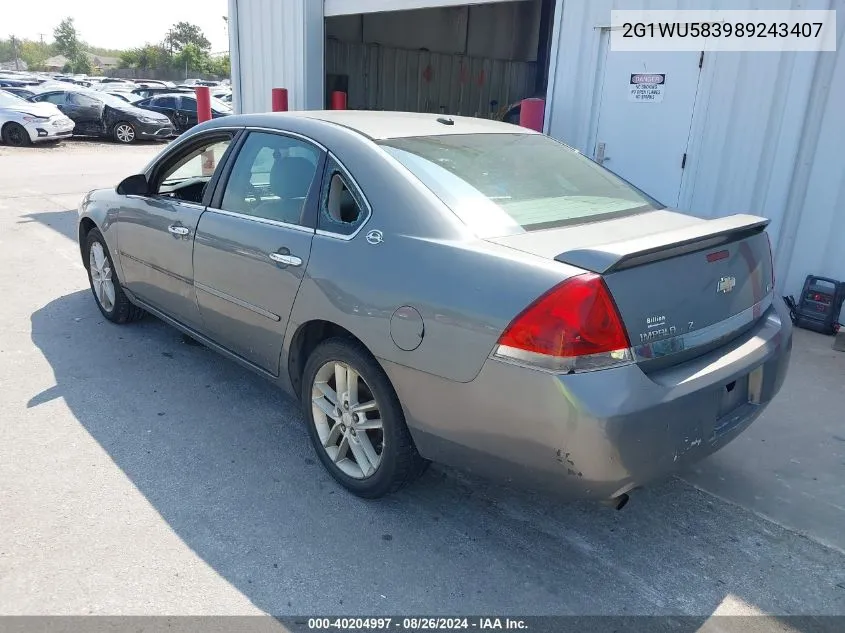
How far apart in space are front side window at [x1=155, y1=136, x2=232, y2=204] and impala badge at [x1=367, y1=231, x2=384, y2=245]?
1605mm

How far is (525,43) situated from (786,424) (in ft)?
43.4

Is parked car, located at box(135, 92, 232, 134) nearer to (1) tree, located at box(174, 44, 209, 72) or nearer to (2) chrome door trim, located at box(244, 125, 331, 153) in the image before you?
(2) chrome door trim, located at box(244, 125, 331, 153)

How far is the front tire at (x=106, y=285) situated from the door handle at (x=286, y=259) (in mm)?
2238

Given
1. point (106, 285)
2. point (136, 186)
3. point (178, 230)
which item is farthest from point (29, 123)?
point (178, 230)

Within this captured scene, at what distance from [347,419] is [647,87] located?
464cm

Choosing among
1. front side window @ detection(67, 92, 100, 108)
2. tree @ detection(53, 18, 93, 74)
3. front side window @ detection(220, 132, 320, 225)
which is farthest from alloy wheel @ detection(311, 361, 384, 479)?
tree @ detection(53, 18, 93, 74)

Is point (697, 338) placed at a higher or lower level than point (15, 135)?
higher

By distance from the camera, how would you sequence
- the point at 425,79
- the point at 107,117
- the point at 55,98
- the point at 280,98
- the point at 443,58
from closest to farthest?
the point at 280,98 < the point at 425,79 < the point at 443,58 < the point at 107,117 < the point at 55,98

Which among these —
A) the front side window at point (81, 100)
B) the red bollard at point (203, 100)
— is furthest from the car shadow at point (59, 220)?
the front side window at point (81, 100)

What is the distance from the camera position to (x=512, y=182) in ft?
9.91

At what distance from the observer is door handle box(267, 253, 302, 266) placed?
9.93ft

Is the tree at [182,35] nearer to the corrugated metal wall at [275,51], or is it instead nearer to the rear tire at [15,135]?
the rear tire at [15,135]

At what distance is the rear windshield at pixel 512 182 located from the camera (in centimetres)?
271

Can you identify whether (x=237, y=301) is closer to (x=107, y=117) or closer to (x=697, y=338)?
(x=697, y=338)
